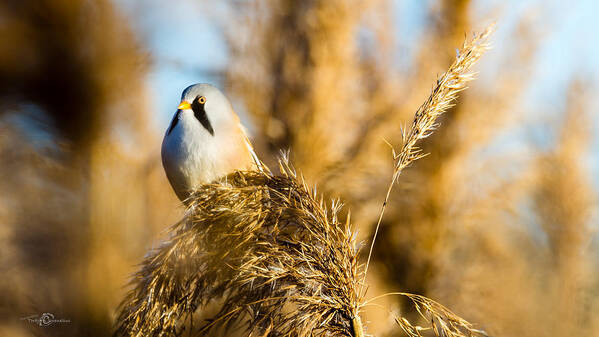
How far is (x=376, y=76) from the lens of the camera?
15.5ft

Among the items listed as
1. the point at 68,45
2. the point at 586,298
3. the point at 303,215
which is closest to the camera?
the point at 303,215

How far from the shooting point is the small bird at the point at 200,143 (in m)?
1.50

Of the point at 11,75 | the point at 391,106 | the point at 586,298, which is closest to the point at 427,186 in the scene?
the point at 391,106

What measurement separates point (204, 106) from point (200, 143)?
112 millimetres

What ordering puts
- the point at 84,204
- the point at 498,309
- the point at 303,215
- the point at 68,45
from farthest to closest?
the point at 498,309, the point at 84,204, the point at 68,45, the point at 303,215

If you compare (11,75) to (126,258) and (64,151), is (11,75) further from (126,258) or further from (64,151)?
(126,258)

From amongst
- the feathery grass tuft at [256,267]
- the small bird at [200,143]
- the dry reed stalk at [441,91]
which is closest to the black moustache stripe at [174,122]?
the small bird at [200,143]

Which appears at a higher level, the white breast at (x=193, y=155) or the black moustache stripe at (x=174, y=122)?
the black moustache stripe at (x=174, y=122)

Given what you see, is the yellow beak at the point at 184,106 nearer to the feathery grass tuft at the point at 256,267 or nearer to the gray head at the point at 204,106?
the gray head at the point at 204,106

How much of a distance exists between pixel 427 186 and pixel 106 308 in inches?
134

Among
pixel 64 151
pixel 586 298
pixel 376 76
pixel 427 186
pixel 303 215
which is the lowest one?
pixel 586 298

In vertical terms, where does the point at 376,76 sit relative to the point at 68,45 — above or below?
above

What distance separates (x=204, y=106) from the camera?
154 cm

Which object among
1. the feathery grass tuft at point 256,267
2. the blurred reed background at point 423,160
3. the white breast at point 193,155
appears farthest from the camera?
the blurred reed background at point 423,160
